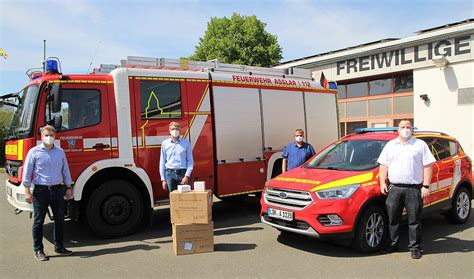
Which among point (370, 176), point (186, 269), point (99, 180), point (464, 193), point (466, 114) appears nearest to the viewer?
point (186, 269)

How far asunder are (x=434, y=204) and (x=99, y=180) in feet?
17.4

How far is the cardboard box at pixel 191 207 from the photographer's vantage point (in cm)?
558

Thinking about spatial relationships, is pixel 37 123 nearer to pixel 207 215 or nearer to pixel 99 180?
pixel 99 180

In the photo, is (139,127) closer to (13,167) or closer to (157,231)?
(157,231)

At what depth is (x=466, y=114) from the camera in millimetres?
13055

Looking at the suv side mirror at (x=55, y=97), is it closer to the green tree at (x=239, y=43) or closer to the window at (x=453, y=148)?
the window at (x=453, y=148)

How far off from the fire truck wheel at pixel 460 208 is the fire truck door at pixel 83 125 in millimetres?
5790

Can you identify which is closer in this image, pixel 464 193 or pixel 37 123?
pixel 37 123

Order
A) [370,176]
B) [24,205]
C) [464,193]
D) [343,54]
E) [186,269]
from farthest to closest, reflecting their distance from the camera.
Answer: [343,54]
[464,193]
[24,205]
[370,176]
[186,269]

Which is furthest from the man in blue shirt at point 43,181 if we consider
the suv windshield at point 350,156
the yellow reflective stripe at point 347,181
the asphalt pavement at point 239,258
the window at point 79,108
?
the suv windshield at point 350,156

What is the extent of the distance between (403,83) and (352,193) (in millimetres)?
11489

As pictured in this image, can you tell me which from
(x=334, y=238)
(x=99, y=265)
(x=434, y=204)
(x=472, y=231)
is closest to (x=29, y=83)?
(x=99, y=265)

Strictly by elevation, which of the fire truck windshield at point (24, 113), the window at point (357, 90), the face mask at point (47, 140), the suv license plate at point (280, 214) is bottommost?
the suv license plate at point (280, 214)

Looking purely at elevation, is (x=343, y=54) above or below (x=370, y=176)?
above
